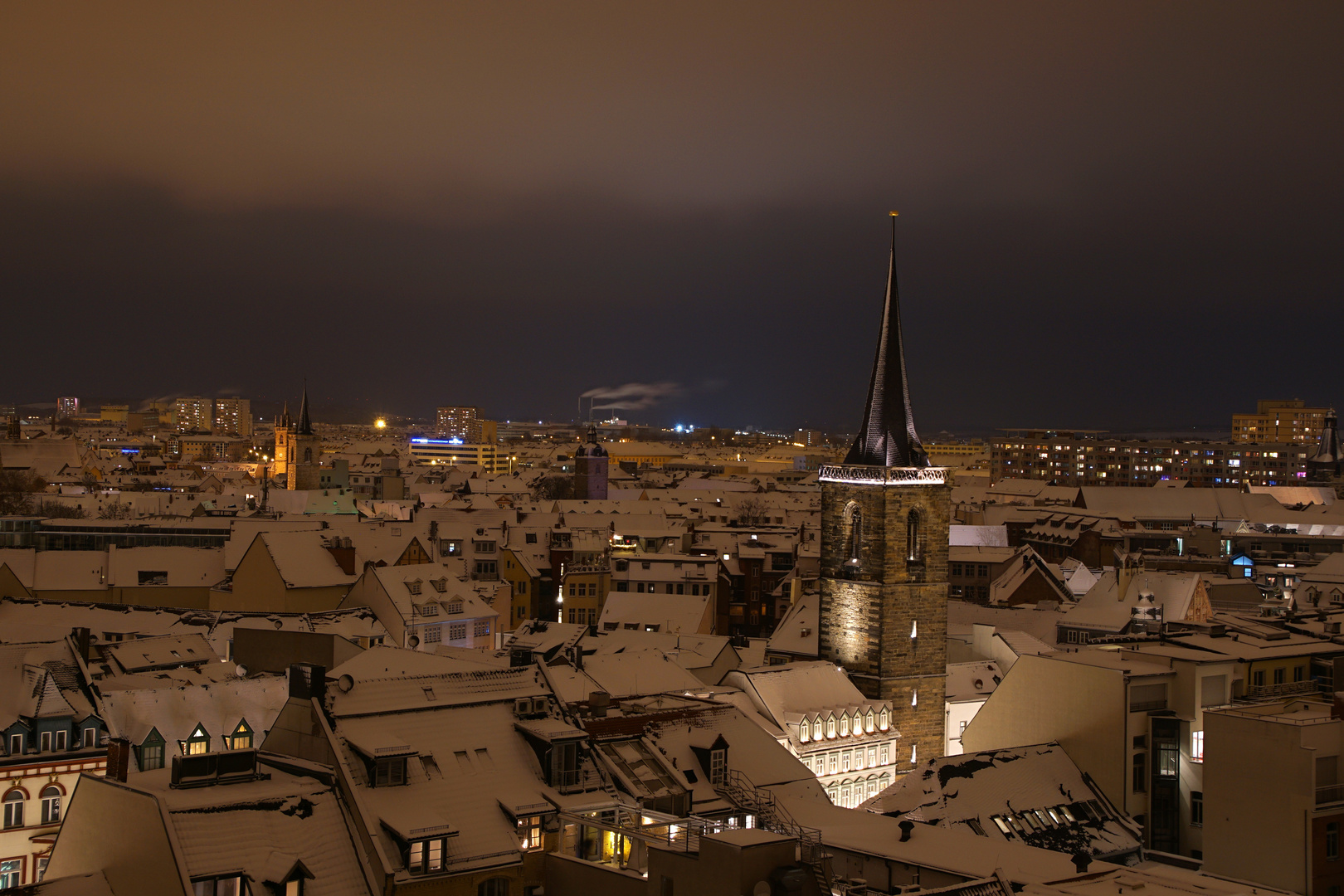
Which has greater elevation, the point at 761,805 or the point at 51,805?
the point at 761,805

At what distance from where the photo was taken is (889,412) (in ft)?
170

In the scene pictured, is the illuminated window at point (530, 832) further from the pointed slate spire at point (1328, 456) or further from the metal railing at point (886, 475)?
the pointed slate spire at point (1328, 456)

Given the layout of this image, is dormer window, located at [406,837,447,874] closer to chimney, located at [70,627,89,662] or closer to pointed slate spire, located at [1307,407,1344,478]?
chimney, located at [70,627,89,662]

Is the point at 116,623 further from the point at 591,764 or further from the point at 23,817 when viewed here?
the point at 591,764

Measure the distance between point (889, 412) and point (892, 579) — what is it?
21.2 ft

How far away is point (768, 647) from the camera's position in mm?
54562

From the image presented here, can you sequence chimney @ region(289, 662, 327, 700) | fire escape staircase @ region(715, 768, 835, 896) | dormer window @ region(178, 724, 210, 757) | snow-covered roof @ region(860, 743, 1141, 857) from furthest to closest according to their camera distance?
dormer window @ region(178, 724, 210, 757) < snow-covered roof @ region(860, 743, 1141, 857) < fire escape staircase @ region(715, 768, 835, 896) < chimney @ region(289, 662, 327, 700)

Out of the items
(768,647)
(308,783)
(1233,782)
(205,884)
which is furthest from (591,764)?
(768,647)

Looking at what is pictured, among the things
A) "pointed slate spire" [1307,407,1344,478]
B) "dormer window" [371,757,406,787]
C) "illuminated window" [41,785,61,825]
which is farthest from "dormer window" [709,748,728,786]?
"pointed slate spire" [1307,407,1344,478]

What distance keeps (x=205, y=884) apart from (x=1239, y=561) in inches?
3396

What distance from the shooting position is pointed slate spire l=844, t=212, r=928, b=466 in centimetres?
5088

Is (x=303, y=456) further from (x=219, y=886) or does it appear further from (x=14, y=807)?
(x=219, y=886)

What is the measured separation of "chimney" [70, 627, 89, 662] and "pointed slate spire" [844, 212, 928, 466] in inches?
1038

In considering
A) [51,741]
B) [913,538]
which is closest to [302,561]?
[913,538]
